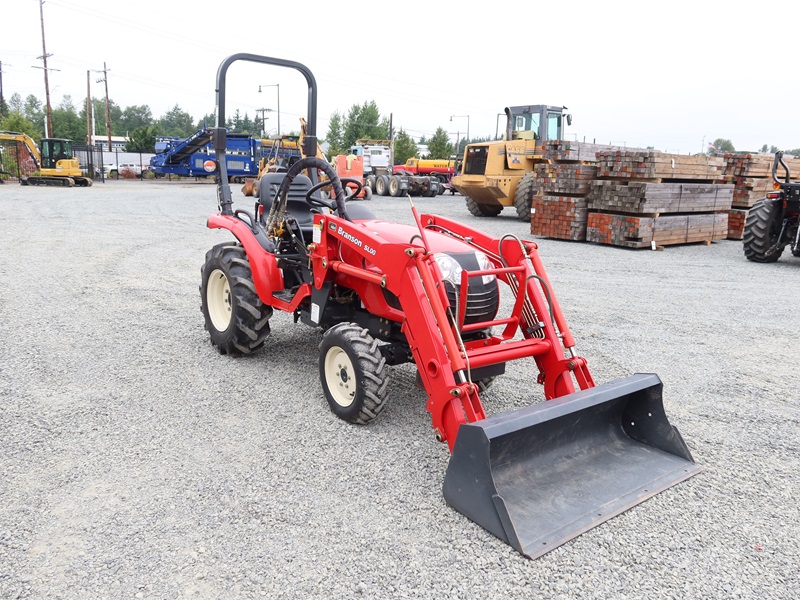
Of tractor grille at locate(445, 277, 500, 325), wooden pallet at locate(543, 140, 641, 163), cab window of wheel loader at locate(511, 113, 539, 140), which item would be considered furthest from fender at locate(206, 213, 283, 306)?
cab window of wheel loader at locate(511, 113, 539, 140)

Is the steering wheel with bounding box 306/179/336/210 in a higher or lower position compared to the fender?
higher

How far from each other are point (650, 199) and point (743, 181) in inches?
192

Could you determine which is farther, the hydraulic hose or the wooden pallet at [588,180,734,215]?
the wooden pallet at [588,180,734,215]

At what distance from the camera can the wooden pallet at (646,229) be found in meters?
12.5

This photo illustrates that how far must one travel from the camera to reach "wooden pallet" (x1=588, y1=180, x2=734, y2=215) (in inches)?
488

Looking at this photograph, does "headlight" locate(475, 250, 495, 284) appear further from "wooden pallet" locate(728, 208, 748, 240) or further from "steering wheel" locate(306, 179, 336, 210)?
"wooden pallet" locate(728, 208, 748, 240)

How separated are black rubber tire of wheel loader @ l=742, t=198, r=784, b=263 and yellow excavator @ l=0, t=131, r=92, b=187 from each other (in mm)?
28119

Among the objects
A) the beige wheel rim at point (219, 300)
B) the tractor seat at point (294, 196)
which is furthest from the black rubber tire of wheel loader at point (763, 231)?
the beige wheel rim at point (219, 300)

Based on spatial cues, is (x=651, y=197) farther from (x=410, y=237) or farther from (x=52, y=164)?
(x=52, y=164)

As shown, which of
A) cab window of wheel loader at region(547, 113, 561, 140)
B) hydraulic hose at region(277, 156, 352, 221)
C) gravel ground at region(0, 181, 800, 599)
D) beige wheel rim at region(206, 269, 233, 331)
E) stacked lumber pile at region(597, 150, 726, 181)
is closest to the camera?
gravel ground at region(0, 181, 800, 599)

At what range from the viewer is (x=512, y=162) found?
17109 millimetres

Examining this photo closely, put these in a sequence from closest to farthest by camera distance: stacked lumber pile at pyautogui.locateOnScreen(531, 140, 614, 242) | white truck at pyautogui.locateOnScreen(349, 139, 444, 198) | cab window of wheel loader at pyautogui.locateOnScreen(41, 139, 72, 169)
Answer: stacked lumber pile at pyautogui.locateOnScreen(531, 140, 614, 242), white truck at pyautogui.locateOnScreen(349, 139, 444, 198), cab window of wheel loader at pyautogui.locateOnScreen(41, 139, 72, 169)

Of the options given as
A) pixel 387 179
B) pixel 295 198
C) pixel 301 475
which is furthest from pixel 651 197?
pixel 387 179

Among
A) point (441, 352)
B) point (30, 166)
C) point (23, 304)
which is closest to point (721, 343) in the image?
point (441, 352)
